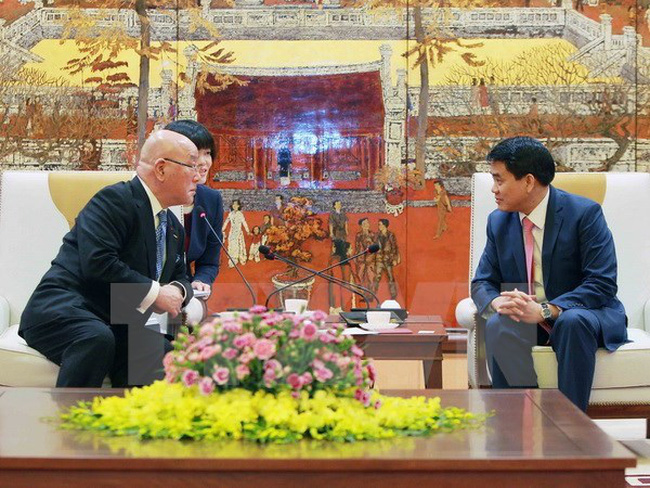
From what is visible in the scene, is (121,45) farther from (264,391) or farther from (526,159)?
(264,391)

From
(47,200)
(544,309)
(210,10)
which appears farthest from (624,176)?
(210,10)

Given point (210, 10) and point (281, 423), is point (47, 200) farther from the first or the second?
point (210, 10)

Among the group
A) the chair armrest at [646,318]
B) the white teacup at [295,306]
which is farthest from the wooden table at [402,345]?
the chair armrest at [646,318]

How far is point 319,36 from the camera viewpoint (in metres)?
6.19

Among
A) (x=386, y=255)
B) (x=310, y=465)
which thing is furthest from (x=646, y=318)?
(x=386, y=255)

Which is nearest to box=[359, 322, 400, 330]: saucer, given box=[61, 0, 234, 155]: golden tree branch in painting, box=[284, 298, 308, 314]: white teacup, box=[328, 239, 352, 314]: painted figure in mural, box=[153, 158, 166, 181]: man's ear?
box=[284, 298, 308, 314]: white teacup

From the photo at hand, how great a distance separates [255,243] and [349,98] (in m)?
1.06

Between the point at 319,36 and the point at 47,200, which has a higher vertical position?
the point at 319,36

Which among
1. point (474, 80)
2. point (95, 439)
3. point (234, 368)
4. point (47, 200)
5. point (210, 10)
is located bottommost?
point (95, 439)

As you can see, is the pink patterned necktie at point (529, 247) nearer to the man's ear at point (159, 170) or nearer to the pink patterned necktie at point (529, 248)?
the pink patterned necktie at point (529, 248)

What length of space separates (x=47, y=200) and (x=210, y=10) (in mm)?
2650

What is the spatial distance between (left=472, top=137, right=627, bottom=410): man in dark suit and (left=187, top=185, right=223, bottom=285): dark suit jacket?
3.64ft

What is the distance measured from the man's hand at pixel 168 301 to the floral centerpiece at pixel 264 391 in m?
1.26

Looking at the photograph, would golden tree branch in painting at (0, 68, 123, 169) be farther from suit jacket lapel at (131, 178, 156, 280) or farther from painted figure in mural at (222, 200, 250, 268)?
suit jacket lapel at (131, 178, 156, 280)
